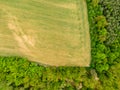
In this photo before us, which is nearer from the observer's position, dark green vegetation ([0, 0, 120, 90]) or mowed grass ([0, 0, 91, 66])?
dark green vegetation ([0, 0, 120, 90])

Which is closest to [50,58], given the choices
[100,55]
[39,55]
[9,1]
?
[39,55]

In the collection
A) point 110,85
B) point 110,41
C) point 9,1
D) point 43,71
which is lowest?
point 110,85

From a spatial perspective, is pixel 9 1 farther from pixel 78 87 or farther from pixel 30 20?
pixel 78 87

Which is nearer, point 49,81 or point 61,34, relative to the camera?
point 49,81

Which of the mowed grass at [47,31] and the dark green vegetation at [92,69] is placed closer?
the dark green vegetation at [92,69]

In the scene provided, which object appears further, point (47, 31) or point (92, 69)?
point (47, 31)
